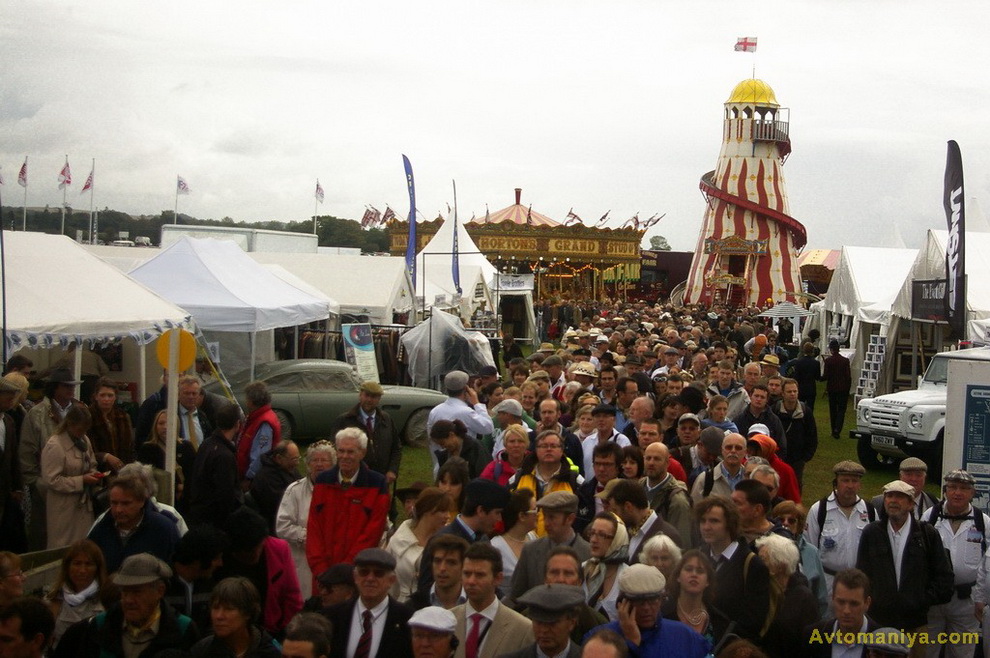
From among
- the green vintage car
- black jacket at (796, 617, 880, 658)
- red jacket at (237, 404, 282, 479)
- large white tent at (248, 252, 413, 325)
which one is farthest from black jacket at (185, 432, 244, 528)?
large white tent at (248, 252, 413, 325)

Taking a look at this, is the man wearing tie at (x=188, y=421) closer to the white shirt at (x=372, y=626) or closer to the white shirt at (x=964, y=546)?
the white shirt at (x=372, y=626)

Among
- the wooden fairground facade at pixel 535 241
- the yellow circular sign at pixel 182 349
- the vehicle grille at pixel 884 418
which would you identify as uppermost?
the wooden fairground facade at pixel 535 241

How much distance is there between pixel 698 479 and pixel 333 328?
15118mm

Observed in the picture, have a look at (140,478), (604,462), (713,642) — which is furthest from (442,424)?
(713,642)

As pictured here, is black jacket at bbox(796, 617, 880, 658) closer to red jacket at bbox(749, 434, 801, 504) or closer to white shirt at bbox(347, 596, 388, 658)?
white shirt at bbox(347, 596, 388, 658)

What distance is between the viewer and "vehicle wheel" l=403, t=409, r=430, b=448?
52.0 feet

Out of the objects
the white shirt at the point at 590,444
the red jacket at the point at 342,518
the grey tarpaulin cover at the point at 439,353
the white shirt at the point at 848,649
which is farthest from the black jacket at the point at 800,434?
the grey tarpaulin cover at the point at 439,353

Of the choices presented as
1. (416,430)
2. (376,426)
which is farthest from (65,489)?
(416,430)

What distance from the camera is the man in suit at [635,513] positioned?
617cm

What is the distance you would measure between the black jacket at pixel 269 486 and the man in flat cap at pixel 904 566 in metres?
3.75

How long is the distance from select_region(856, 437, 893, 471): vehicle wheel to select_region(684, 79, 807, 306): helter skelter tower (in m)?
50.2

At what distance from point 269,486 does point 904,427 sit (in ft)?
32.4

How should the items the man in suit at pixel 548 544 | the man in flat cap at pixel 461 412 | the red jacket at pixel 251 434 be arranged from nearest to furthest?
1. the man in suit at pixel 548 544
2. the red jacket at pixel 251 434
3. the man in flat cap at pixel 461 412

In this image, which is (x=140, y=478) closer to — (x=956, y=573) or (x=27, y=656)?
(x=27, y=656)
